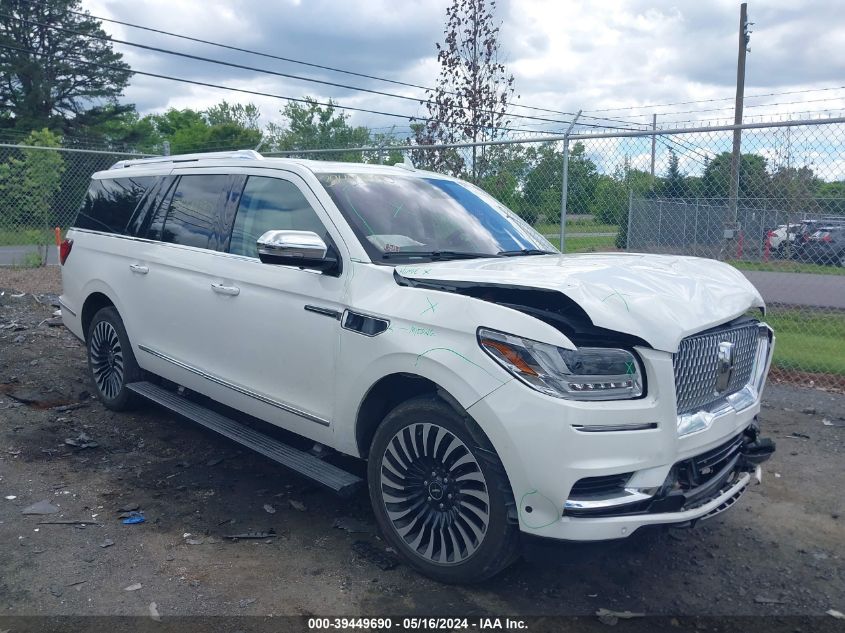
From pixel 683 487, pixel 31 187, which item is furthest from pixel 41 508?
pixel 31 187

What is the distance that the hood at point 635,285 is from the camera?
304cm

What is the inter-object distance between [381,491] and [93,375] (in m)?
3.77

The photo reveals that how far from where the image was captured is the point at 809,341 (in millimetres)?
7574

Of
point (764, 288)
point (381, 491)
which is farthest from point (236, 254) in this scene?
point (764, 288)

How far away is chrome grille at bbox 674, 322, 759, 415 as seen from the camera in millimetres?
3201

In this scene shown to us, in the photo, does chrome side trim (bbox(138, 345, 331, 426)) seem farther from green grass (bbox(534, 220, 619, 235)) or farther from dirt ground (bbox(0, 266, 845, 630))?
green grass (bbox(534, 220, 619, 235))

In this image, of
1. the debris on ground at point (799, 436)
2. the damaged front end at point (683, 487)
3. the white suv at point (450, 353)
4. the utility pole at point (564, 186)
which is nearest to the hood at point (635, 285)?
the white suv at point (450, 353)

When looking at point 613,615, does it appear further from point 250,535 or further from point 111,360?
point 111,360

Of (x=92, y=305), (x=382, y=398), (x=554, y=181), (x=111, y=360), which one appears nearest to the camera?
(x=382, y=398)

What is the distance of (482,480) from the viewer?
320cm

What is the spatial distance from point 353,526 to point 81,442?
2.55 metres

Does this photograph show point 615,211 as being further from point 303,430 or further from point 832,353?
point 303,430

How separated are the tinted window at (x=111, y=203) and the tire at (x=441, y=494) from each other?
3.33 metres

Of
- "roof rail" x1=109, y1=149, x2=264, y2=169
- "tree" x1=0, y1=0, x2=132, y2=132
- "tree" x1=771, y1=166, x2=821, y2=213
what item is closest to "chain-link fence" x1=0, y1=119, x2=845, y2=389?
"tree" x1=771, y1=166, x2=821, y2=213
